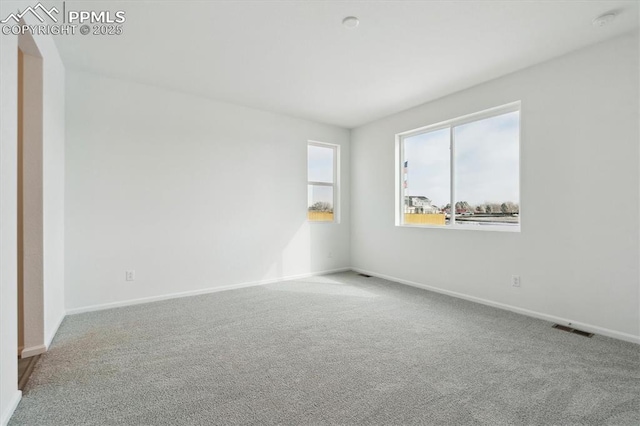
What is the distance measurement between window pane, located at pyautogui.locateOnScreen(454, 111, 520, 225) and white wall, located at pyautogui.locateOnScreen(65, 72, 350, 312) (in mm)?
2403

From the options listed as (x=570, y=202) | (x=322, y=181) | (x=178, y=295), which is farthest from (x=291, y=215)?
(x=570, y=202)

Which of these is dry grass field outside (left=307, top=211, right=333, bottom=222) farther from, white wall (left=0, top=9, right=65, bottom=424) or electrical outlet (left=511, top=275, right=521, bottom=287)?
white wall (left=0, top=9, right=65, bottom=424)

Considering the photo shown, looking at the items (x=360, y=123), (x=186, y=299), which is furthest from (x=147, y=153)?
(x=360, y=123)

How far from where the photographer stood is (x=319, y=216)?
17.7 ft

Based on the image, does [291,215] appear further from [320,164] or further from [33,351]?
[33,351]

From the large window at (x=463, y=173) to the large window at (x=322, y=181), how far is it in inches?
50.2

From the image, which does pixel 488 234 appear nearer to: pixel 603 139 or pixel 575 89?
pixel 603 139

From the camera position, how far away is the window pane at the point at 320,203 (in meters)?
5.30

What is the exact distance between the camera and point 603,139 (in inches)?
107

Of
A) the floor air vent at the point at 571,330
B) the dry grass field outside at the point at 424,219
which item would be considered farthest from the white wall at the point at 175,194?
the floor air vent at the point at 571,330

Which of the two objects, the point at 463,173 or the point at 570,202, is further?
the point at 463,173

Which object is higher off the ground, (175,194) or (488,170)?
(488,170)
